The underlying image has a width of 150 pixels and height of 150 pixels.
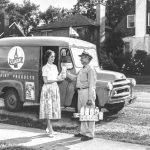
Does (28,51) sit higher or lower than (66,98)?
higher

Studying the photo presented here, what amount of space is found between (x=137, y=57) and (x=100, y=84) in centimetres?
2519

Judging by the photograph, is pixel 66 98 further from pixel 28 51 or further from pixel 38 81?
pixel 28 51

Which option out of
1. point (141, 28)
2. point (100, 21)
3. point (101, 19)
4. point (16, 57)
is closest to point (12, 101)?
point (16, 57)

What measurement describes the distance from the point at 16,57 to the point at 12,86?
933 millimetres

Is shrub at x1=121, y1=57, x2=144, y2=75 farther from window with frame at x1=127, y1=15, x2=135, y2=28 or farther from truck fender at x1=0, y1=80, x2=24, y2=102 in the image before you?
truck fender at x1=0, y1=80, x2=24, y2=102

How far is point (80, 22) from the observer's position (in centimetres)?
4734

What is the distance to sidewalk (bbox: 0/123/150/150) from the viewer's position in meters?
7.12

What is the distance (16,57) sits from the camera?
1198 cm

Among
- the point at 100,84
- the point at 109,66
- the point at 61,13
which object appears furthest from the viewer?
the point at 61,13

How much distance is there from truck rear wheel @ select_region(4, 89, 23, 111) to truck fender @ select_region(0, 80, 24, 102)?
173 mm

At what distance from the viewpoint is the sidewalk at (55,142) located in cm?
712

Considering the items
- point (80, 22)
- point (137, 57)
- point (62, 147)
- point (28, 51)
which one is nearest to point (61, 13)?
point (80, 22)

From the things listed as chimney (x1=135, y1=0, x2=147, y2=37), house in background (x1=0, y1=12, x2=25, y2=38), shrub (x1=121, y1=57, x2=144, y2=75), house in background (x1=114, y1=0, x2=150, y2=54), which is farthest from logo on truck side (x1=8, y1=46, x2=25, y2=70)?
house in background (x1=0, y1=12, x2=25, y2=38)

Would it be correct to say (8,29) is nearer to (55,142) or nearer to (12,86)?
(12,86)
